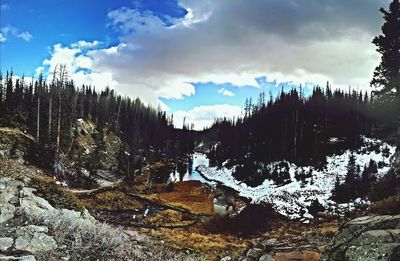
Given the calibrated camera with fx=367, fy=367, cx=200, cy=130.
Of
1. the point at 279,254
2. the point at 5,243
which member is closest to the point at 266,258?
the point at 279,254

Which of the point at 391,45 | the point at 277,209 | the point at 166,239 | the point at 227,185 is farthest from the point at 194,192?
the point at 391,45

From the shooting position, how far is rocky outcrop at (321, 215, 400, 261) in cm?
767

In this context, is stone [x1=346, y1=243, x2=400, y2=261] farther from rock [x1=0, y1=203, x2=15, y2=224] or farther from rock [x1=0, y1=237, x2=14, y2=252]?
rock [x1=0, y1=203, x2=15, y2=224]

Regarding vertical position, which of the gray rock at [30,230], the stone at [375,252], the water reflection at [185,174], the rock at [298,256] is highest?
the stone at [375,252]

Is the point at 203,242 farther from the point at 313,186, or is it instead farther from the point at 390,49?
the point at 313,186

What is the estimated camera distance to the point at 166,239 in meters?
25.5

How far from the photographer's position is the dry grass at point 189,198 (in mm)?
43675

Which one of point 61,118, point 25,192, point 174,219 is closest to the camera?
point 25,192

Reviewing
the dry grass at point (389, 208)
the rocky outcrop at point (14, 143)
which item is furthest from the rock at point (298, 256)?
the rocky outcrop at point (14, 143)

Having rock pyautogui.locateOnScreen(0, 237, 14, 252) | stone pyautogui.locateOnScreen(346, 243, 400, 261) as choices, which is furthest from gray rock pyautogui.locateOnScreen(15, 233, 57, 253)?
stone pyautogui.locateOnScreen(346, 243, 400, 261)

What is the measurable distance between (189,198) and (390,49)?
3099cm

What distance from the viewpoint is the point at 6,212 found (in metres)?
12.7

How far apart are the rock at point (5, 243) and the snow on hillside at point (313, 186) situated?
32.6m

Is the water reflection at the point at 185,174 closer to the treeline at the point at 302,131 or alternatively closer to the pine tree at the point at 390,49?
the treeline at the point at 302,131
